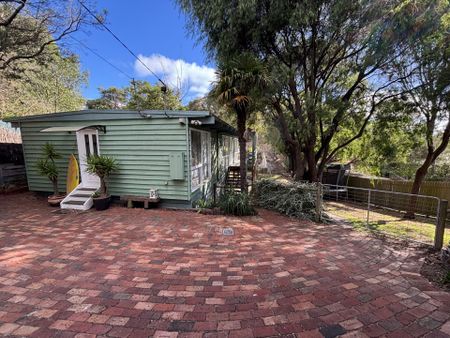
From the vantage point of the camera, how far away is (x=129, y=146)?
6.59 metres

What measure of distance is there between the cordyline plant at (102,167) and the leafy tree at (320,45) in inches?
200

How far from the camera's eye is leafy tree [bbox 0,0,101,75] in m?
7.98

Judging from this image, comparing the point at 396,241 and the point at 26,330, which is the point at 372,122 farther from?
the point at 26,330

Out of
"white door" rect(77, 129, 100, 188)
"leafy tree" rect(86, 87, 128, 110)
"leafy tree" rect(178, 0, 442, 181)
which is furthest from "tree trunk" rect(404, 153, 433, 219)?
"leafy tree" rect(86, 87, 128, 110)

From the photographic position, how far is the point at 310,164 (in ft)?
34.7

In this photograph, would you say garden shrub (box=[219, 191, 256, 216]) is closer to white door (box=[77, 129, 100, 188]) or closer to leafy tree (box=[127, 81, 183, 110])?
white door (box=[77, 129, 100, 188])

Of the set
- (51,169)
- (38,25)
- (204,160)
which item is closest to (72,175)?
(51,169)

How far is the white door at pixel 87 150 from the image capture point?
693 centimetres

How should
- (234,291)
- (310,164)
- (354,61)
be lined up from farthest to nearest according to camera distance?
(310,164), (354,61), (234,291)

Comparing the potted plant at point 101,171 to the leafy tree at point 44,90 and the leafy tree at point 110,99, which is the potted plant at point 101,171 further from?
the leafy tree at point 110,99

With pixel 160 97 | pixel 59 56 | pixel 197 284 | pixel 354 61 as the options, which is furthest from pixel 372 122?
pixel 160 97

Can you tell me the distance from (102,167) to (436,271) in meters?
7.01

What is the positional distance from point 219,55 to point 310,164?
20.1 feet

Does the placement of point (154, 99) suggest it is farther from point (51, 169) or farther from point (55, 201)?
point (55, 201)
